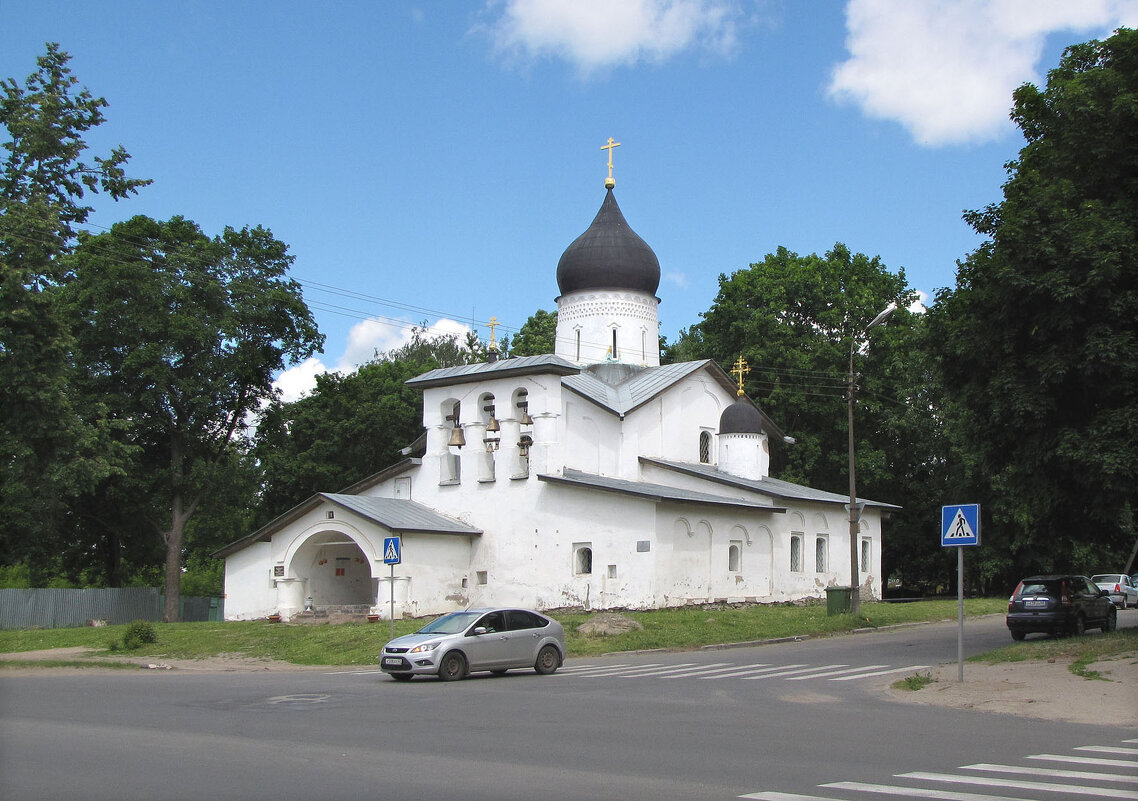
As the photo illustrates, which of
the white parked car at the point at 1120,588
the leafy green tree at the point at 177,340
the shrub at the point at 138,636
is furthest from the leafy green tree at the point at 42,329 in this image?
the white parked car at the point at 1120,588

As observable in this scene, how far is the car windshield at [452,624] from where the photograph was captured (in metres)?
19.2

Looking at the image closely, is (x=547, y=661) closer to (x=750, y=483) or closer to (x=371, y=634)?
(x=371, y=634)

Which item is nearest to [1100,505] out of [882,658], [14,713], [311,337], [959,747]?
[882,658]

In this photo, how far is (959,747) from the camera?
10.9m

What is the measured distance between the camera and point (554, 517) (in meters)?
33.8

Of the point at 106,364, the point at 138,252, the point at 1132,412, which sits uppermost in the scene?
the point at 138,252

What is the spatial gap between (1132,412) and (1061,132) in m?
6.41

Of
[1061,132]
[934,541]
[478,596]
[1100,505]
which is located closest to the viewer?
[1100,505]

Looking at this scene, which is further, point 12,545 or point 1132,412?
point 12,545

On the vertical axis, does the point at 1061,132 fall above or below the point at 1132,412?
above

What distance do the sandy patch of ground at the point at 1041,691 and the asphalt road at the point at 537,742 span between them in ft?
2.10

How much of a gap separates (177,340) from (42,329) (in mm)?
6049

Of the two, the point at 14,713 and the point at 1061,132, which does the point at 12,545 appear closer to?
the point at 14,713

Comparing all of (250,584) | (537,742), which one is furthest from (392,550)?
(250,584)
